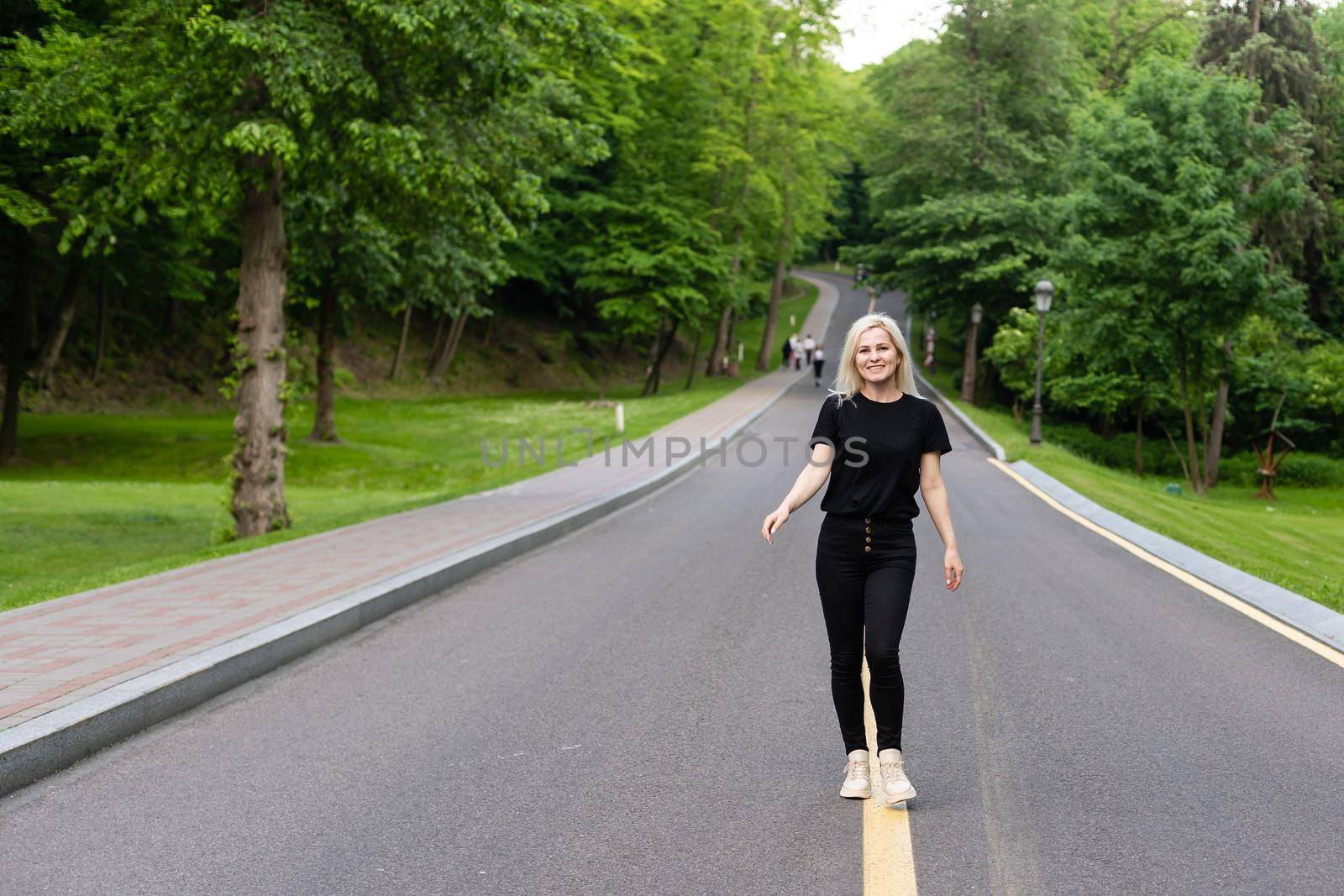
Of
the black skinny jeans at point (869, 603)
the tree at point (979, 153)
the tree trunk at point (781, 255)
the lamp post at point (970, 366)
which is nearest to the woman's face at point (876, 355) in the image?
the black skinny jeans at point (869, 603)

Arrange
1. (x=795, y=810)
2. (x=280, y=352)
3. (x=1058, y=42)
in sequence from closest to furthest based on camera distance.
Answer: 1. (x=795, y=810)
2. (x=280, y=352)
3. (x=1058, y=42)

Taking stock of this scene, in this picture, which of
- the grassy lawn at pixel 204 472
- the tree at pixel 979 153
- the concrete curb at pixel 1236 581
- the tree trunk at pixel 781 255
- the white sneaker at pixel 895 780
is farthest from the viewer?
the tree trunk at pixel 781 255

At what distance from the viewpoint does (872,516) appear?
4.87 metres

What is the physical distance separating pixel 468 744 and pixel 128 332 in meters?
37.2

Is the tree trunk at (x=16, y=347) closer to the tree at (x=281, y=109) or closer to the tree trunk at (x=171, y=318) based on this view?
the tree at (x=281, y=109)

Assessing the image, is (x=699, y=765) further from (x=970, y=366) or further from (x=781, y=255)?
(x=781, y=255)

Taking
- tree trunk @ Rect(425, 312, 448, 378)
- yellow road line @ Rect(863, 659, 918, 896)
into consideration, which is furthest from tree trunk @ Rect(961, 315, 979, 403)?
yellow road line @ Rect(863, 659, 918, 896)

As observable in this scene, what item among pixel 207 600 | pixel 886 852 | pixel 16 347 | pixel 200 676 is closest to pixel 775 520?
pixel 886 852

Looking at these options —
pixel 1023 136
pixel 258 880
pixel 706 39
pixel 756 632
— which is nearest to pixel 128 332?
pixel 706 39

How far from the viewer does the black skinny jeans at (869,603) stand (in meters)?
4.82

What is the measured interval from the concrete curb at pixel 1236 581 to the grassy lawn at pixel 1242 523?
0.80ft

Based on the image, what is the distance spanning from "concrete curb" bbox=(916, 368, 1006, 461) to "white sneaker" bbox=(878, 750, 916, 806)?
530 inches

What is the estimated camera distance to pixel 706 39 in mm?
46688

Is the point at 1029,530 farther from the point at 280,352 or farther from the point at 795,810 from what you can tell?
the point at 795,810
